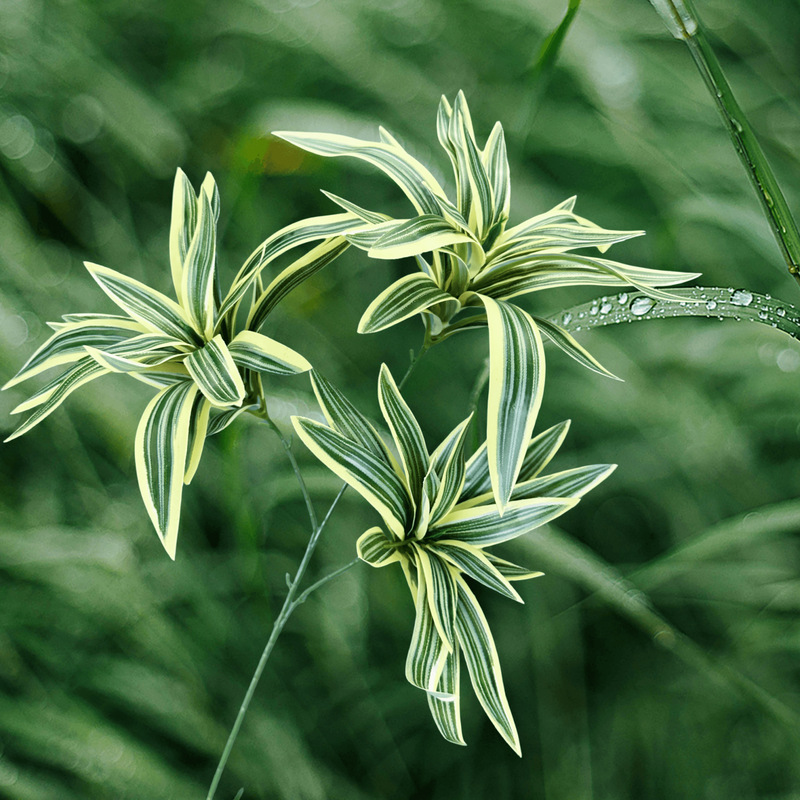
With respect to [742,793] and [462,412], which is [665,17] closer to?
[462,412]

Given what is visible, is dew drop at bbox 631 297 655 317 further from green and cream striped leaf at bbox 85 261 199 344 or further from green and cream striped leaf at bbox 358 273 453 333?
green and cream striped leaf at bbox 85 261 199 344

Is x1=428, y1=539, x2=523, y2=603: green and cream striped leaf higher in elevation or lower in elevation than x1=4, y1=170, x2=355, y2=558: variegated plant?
lower

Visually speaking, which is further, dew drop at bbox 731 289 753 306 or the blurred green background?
the blurred green background

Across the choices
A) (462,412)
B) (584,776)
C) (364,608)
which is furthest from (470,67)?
(584,776)

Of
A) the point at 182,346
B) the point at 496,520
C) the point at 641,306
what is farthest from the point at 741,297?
the point at 182,346

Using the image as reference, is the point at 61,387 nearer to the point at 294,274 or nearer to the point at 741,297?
the point at 294,274

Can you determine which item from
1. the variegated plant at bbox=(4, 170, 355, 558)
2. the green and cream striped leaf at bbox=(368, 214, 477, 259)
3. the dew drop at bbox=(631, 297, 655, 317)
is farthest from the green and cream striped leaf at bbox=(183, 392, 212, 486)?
the dew drop at bbox=(631, 297, 655, 317)

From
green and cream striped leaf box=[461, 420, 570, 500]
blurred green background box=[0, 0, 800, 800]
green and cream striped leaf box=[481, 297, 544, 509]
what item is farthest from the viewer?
blurred green background box=[0, 0, 800, 800]

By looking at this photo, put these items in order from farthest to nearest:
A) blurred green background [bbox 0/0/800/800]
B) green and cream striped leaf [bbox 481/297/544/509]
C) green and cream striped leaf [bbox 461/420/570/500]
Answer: blurred green background [bbox 0/0/800/800], green and cream striped leaf [bbox 461/420/570/500], green and cream striped leaf [bbox 481/297/544/509]
